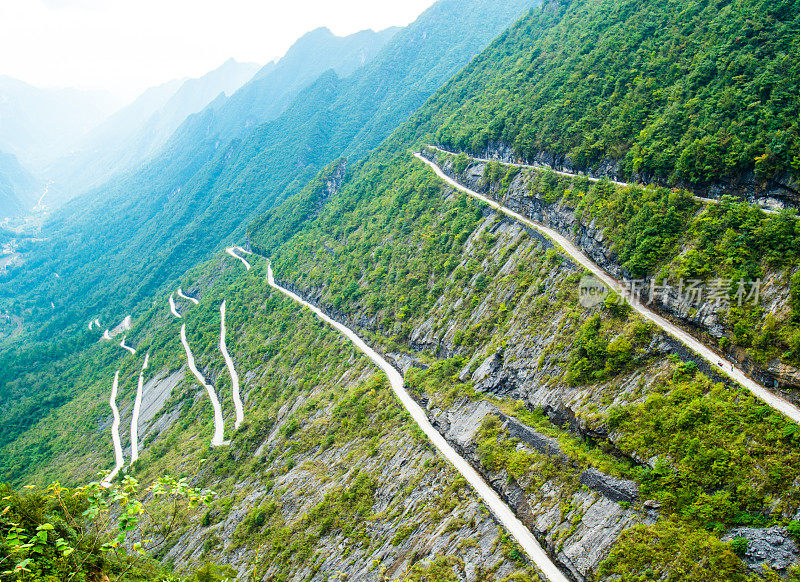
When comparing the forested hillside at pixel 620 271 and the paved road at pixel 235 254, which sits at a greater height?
the paved road at pixel 235 254

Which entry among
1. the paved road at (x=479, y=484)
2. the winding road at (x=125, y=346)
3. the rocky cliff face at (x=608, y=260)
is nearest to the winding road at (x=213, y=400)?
the winding road at (x=125, y=346)

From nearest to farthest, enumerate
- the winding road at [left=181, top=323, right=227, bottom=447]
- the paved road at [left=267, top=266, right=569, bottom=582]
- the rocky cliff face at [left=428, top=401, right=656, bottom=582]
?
1. the rocky cliff face at [left=428, top=401, right=656, bottom=582]
2. the paved road at [left=267, top=266, right=569, bottom=582]
3. the winding road at [left=181, top=323, right=227, bottom=447]

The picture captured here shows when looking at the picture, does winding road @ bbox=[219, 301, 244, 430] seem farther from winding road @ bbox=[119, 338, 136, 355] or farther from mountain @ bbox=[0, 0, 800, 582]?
winding road @ bbox=[119, 338, 136, 355]

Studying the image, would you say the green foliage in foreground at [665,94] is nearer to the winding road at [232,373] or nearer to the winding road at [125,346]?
the winding road at [232,373]

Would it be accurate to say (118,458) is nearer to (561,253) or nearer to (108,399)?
(108,399)

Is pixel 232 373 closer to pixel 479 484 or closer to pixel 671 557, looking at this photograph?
pixel 479 484

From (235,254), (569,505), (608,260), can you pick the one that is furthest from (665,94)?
(235,254)

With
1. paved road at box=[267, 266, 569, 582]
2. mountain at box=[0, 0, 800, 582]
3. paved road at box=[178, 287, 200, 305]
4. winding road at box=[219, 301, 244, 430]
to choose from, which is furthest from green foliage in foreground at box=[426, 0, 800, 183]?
paved road at box=[178, 287, 200, 305]
